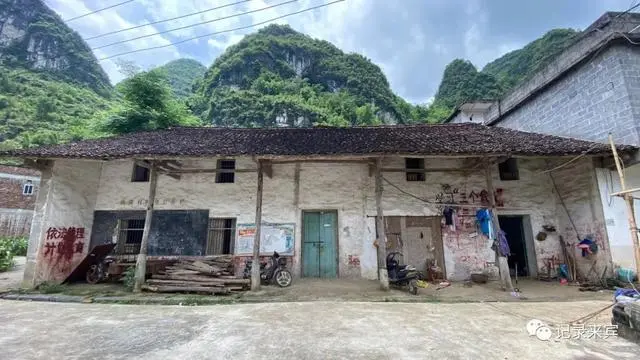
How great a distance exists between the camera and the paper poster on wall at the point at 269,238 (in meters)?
9.32

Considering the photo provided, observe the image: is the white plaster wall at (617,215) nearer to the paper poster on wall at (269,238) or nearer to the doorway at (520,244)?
the doorway at (520,244)

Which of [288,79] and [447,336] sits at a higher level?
[288,79]

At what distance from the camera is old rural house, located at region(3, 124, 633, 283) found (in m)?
9.03

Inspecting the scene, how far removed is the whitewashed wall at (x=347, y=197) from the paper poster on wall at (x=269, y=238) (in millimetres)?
225

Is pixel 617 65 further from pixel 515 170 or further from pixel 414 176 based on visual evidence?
pixel 414 176

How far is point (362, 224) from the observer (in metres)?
9.57

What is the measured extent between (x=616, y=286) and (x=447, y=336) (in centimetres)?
667

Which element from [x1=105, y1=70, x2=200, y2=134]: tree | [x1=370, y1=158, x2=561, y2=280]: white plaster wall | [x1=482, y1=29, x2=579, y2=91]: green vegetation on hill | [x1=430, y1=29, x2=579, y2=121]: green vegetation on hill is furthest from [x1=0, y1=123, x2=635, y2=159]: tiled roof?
[x1=482, y1=29, x2=579, y2=91]: green vegetation on hill

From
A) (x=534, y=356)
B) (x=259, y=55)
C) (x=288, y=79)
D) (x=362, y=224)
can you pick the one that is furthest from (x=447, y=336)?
(x=259, y=55)

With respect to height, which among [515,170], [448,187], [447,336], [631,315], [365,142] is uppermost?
[365,142]

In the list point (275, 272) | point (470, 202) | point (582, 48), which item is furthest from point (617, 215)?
point (275, 272)

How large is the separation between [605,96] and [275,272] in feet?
35.9

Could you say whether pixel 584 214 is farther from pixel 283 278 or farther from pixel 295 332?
pixel 295 332

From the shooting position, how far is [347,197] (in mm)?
9750
